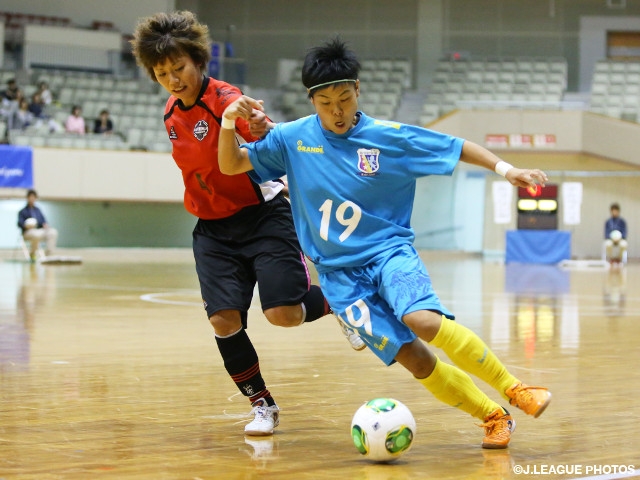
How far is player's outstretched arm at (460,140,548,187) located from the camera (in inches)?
158

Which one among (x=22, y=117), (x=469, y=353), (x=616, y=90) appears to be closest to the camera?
(x=469, y=353)

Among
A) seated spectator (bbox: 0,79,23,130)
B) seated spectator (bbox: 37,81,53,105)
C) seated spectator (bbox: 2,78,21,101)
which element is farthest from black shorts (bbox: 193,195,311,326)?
seated spectator (bbox: 37,81,53,105)

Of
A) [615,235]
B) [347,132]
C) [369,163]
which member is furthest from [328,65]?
[615,235]

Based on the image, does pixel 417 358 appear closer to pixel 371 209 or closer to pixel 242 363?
pixel 371 209

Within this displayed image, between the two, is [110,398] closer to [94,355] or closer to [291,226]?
[291,226]

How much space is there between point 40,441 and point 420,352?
167 centimetres

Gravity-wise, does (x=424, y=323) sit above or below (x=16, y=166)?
above

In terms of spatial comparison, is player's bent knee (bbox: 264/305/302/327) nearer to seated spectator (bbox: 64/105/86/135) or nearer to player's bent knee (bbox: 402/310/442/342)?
player's bent knee (bbox: 402/310/442/342)

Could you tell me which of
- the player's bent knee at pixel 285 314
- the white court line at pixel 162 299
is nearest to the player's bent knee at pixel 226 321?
the player's bent knee at pixel 285 314

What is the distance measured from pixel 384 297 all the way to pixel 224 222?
1.10 meters

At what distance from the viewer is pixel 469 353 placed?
13.2 ft

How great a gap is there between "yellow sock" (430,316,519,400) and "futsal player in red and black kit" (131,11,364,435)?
2.68ft

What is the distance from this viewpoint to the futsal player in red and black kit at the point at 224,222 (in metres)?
4.62

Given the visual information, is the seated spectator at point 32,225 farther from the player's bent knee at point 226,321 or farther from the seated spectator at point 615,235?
the player's bent knee at point 226,321
